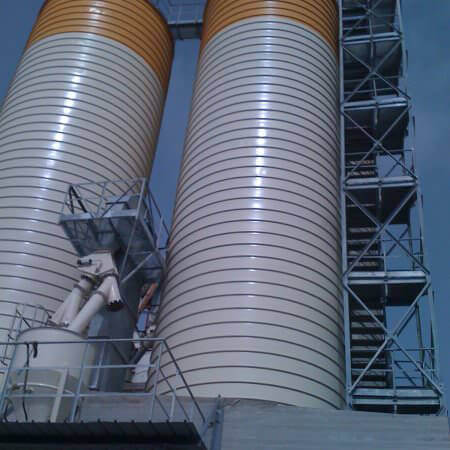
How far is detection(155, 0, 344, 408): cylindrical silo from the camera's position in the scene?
1477 centimetres

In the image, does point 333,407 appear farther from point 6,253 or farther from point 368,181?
point 6,253

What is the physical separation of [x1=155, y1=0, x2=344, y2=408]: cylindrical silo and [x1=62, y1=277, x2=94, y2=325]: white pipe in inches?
85.2

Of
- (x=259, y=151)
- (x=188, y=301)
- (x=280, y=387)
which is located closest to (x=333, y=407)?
(x=280, y=387)

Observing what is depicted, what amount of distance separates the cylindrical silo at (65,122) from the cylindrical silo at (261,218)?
2.44 m

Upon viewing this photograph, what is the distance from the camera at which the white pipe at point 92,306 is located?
1460cm

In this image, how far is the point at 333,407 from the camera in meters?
15.3

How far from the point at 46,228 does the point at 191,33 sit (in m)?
12.8

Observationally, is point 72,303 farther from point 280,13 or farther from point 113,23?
point 113,23

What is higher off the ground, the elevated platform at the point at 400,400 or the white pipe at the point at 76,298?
the white pipe at the point at 76,298

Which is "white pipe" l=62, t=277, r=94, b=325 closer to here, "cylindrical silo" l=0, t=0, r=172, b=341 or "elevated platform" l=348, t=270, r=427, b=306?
"cylindrical silo" l=0, t=0, r=172, b=341

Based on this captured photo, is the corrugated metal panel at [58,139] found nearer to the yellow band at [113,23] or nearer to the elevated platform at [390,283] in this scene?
the yellow band at [113,23]

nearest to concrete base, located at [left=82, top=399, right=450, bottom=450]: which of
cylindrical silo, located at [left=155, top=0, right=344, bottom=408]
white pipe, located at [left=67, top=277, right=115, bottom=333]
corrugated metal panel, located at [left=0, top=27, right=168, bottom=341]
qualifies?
cylindrical silo, located at [left=155, top=0, right=344, bottom=408]

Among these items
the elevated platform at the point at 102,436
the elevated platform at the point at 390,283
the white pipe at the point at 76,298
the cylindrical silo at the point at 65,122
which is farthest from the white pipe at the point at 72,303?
the elevated platform at the point at 390,283

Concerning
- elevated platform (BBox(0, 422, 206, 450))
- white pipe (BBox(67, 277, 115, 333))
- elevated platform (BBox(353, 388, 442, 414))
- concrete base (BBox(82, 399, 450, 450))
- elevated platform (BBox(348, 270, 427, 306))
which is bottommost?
elevated platform (BBox(0, 422, 206, 450))
